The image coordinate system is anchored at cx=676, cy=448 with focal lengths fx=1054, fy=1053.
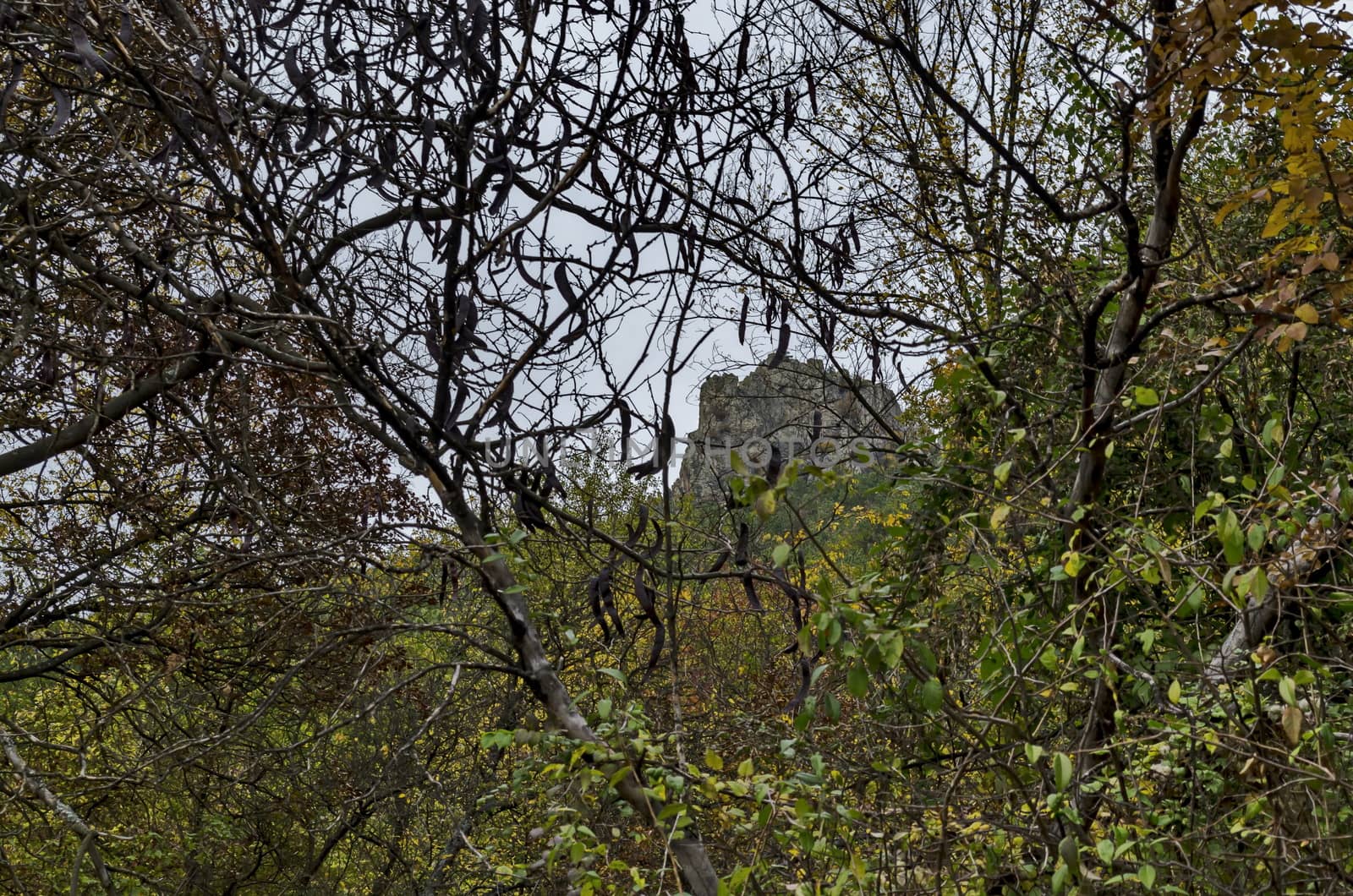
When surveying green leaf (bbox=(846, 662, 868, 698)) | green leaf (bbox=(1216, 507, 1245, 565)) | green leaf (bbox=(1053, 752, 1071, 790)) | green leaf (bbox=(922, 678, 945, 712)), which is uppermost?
green leaf (bbox=(1216, 507, 1245, 565))

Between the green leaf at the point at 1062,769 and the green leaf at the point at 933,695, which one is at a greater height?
the green leaf at the point at 933,695

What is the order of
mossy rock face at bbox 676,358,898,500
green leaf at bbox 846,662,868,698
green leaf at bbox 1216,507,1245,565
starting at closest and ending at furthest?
green leaf at bbox 1216,507,1245,565 < green leaf at bbox 846,662,868,698 < mossy rock face at bbox 676,358,898,500

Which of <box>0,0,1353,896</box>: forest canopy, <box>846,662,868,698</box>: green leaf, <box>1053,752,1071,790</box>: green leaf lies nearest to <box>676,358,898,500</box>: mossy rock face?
<box>0,0,1353,896</box>: forest canopy

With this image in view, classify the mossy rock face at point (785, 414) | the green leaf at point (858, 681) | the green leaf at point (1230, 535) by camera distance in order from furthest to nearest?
1. the mossy rock face at point (785, 414)
2. the green leaf at point (858, 681)
3. the green leaf at point (1230, 535)

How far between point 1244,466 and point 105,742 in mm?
7232

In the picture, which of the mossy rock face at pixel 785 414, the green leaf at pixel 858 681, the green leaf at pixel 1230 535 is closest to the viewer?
the green leaf at pixel 1230 535

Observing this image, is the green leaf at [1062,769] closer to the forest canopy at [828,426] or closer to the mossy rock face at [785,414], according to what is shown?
the forest canopy at [828,426]

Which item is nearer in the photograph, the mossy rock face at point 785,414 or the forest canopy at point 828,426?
the forest canopy at point 828,426

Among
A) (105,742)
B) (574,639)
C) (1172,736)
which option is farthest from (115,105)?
(1172,736)

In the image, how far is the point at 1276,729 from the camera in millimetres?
2789

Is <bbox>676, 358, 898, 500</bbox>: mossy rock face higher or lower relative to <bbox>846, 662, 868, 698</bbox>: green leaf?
higher

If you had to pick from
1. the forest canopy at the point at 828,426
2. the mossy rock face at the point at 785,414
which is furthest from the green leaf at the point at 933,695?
the mossy rock face at the point at 785,414

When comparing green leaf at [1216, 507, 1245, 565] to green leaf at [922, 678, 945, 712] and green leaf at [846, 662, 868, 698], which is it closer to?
green leaf at [922, 678, 945, 712]

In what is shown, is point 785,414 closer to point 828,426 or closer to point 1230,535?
point 828,426
